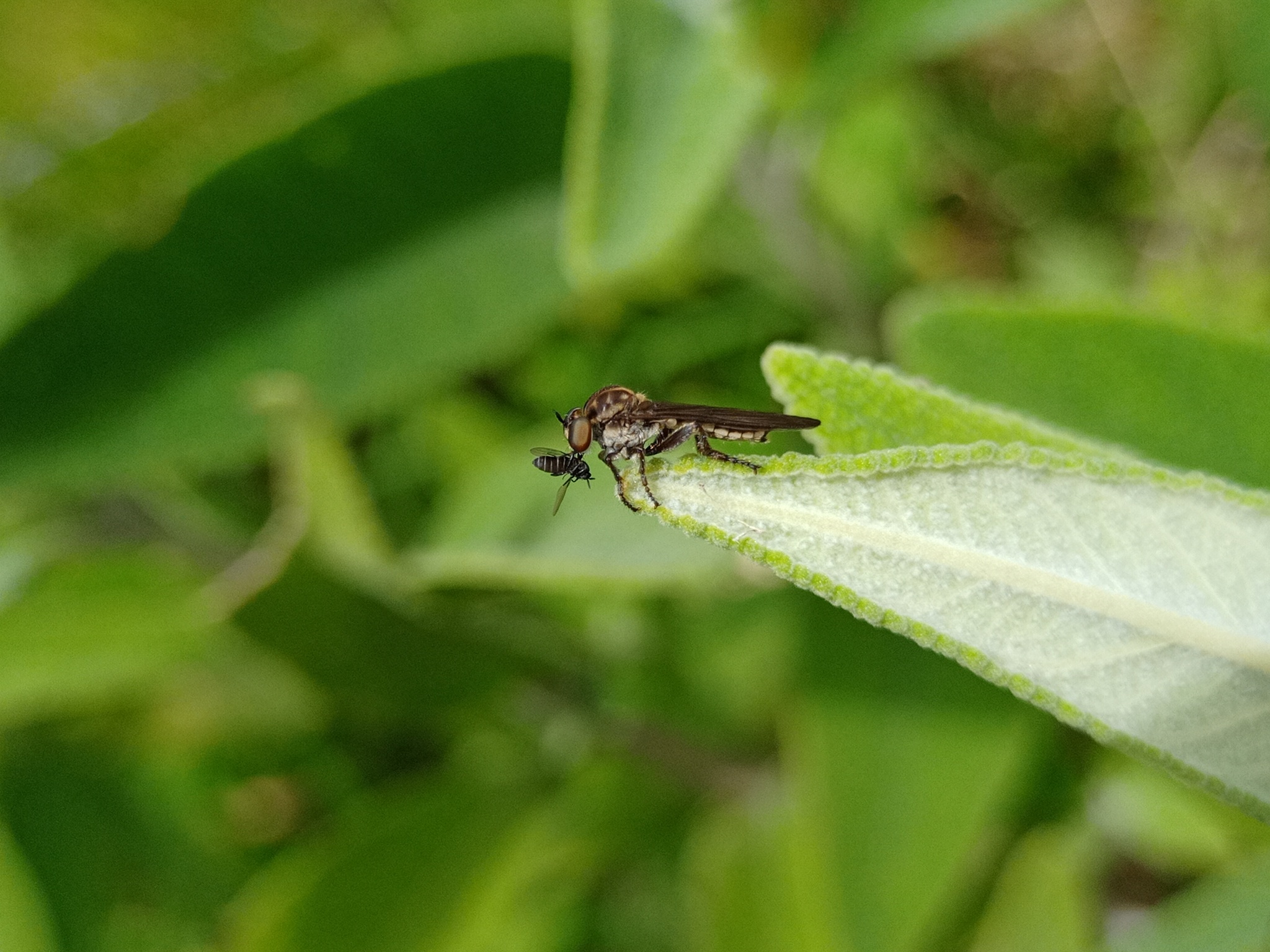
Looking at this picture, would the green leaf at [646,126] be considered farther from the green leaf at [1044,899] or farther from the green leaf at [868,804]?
the green leaf at [1044,899]

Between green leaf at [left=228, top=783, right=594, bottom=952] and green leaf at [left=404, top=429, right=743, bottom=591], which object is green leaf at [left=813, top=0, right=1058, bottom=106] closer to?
green leaf at [left=404, top=429, right=743, bottom=591]

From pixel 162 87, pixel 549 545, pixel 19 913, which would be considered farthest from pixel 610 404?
pixel 162 87

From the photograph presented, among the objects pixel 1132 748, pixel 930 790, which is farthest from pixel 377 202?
pixel 1132 748

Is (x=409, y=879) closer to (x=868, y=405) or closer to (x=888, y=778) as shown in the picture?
(x=888, y=778)

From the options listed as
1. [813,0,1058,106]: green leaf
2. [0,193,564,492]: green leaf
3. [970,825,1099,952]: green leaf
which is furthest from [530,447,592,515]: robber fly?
[970,825,1099,952]: green leaf

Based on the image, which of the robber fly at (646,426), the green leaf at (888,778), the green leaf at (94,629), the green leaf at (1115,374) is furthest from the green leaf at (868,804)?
the green leaf at (94,629)

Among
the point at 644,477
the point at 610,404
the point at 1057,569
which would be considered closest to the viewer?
the point at 1057,569
